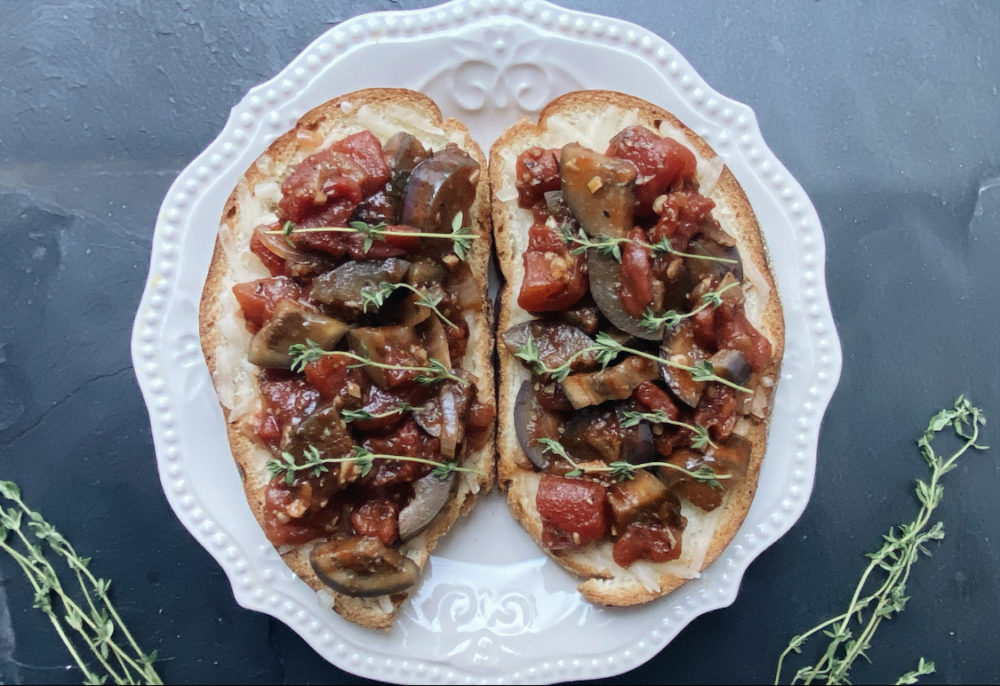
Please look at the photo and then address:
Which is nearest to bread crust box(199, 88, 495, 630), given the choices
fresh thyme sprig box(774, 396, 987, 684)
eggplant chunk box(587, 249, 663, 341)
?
eggplant chunk box(587, 249, 663, 341)

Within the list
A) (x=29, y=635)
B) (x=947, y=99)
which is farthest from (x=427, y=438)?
(x=947, y=99)

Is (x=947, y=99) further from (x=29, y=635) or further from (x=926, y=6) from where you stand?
(x=29, y=635)

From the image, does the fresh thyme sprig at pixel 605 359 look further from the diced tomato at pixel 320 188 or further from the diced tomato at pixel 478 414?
the diced tomato at pixel 320 188

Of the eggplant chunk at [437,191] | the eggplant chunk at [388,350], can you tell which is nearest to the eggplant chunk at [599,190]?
the eggplant chunk at [437,191]

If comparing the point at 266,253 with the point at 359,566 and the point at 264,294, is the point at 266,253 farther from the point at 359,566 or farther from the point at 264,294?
the point at 359,566

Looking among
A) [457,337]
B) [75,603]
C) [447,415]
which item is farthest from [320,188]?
[75,603]

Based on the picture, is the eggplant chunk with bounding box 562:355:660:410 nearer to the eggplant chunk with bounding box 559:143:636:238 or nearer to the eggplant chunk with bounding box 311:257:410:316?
the eggplant chunk with bounding box 559:143:636:238
